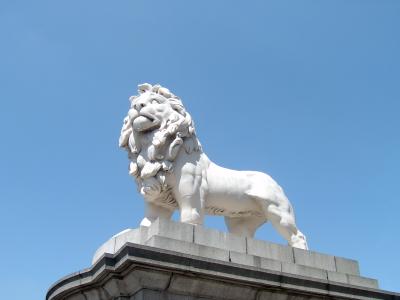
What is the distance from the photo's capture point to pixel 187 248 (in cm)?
854

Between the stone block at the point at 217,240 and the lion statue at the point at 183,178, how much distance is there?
0.83m

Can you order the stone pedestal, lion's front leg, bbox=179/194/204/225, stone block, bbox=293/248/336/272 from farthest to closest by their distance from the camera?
lion's front leg, bbox=179/194/204/225
stone block, bbox=293/248/336/272
the stone pedestal

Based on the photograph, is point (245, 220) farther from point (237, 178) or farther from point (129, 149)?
point (129, 149)

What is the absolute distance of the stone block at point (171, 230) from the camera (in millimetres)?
8703

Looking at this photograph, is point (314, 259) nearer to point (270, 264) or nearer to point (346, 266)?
point (346, 266)

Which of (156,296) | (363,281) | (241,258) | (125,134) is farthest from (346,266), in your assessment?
(125,134)

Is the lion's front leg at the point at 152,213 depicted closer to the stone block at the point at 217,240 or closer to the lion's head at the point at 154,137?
the lion's head at the point at 154,137

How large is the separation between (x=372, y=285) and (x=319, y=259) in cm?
109

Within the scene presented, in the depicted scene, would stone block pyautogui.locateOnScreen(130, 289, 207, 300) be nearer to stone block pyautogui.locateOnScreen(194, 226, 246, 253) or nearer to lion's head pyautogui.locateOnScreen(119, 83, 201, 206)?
stone block pyautogui.locateOnScreen(194, 226, 246, 253)

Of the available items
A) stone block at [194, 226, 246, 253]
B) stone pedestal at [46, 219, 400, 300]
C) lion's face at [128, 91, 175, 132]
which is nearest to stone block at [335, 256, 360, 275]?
stone pedestal at [46, 219, 400, 300]

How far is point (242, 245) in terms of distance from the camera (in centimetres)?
935

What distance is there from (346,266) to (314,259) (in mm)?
724

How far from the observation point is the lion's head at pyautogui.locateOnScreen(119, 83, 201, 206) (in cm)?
1027

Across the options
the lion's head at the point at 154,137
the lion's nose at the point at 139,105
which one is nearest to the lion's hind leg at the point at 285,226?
the lion's head at the point at 154,137
